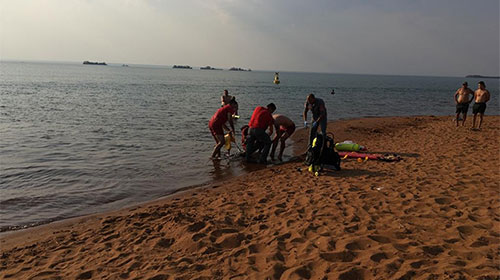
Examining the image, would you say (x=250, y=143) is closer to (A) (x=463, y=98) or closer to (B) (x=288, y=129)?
(B) (x=288, y=129)

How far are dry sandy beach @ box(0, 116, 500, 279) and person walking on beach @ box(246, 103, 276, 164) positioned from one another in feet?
6.54

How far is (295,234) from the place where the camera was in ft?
14.5

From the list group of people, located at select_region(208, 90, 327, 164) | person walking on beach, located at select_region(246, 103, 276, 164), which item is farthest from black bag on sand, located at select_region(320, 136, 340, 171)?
person walking on beach, located at select_region(246, 103, 276, 164)

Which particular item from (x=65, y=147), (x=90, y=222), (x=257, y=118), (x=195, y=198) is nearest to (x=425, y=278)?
(x=195, y=198)

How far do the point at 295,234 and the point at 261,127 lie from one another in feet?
15.8

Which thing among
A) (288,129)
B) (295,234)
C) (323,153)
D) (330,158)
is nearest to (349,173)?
(330,158)

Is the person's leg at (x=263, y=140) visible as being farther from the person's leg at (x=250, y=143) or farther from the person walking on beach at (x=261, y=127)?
the person's leg at (x=250, y=143)

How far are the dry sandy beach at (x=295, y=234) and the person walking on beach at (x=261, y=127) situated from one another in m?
1.99

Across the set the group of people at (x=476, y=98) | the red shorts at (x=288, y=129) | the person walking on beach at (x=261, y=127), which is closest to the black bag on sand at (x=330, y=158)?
the person walking on beach at (x=261, y=127)

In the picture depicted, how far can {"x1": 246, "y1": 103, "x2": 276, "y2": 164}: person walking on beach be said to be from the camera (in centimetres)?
884

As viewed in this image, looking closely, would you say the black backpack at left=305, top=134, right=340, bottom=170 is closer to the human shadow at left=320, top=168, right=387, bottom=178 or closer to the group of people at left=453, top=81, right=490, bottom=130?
the human shadow at left=320, top=168, right=387, bottom=178

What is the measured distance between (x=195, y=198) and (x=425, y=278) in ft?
14.3

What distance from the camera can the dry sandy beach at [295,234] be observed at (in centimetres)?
359

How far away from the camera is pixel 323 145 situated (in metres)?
7.46
